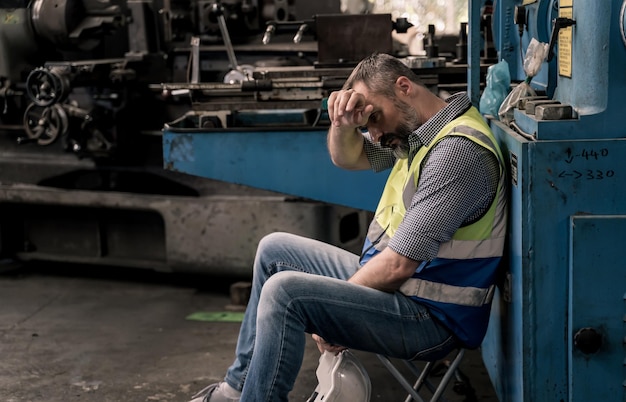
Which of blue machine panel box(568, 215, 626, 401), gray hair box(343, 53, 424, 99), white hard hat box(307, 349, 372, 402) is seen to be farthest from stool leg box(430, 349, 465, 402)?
gray hair box(343, 53, 424, 99)

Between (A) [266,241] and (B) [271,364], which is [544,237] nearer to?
(B) [271,364]

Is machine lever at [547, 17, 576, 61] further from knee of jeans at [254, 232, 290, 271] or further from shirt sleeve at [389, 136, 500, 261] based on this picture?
knee of jeans at [254, 232, 290, 271]

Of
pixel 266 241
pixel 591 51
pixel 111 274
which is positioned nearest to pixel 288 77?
pixel 266 241

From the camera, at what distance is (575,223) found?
201 cm

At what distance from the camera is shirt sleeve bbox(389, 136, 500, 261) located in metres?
2.13

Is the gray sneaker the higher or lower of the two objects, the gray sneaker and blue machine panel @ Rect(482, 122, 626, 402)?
the lower

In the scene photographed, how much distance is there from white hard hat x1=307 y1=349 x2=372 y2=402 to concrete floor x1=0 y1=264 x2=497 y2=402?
0.75m

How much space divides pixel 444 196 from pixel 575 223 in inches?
11.6

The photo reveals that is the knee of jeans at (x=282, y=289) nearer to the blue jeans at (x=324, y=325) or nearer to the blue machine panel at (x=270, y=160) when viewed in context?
the blue jeans at (x=324, y=325)

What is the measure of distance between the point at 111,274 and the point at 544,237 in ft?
10.7

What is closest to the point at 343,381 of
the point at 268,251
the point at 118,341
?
the point at 268,251

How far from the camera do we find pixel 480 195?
2168 mm

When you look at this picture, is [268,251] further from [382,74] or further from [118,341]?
[118,341]

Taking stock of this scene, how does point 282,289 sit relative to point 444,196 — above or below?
below
